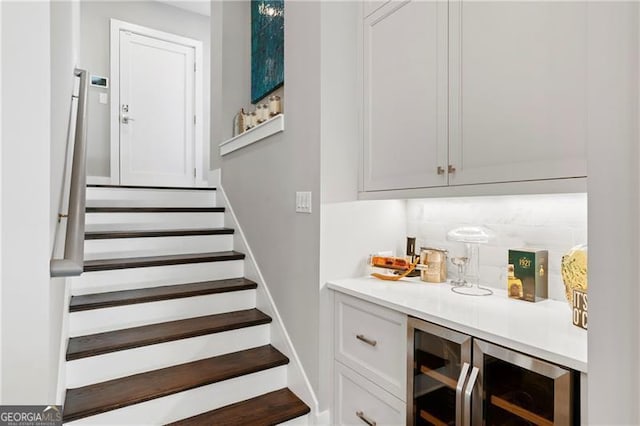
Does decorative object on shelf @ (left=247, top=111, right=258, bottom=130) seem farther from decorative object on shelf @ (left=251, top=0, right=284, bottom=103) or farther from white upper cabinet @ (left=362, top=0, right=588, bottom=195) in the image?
white upper cabinet @ (left=362, top=0, right=588, bottom=195)

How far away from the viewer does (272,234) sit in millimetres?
2336

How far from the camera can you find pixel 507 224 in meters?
1.65

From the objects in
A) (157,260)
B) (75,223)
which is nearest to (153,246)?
(157,260)

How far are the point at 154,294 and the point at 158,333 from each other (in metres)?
0.28

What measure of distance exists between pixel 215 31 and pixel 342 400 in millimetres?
3207

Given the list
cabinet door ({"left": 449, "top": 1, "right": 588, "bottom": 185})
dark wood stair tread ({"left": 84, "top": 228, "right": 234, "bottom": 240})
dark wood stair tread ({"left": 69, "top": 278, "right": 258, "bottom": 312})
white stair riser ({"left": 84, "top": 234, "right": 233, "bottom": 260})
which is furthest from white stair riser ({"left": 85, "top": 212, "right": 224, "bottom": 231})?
cabinet door ({"left": 449, "top": 1, "right": 588, "bottom": 185})

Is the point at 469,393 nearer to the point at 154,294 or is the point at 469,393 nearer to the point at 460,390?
the point at 460,390

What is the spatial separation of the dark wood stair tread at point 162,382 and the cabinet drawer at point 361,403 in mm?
402

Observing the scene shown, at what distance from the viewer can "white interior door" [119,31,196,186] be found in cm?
432

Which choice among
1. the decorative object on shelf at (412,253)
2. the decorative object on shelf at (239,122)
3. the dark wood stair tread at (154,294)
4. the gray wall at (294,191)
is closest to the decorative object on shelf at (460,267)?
the decorative object on shelf at (412,253)

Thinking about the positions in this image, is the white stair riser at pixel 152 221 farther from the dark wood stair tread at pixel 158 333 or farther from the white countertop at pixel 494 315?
the white countertop at pixel 494 315

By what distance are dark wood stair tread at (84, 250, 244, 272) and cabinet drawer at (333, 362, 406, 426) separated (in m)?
1.22

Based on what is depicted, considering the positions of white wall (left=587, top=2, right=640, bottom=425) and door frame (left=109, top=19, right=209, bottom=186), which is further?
door frame (left=109, top=19, right=209, bottom=186)

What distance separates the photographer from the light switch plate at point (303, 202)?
1910 mm
